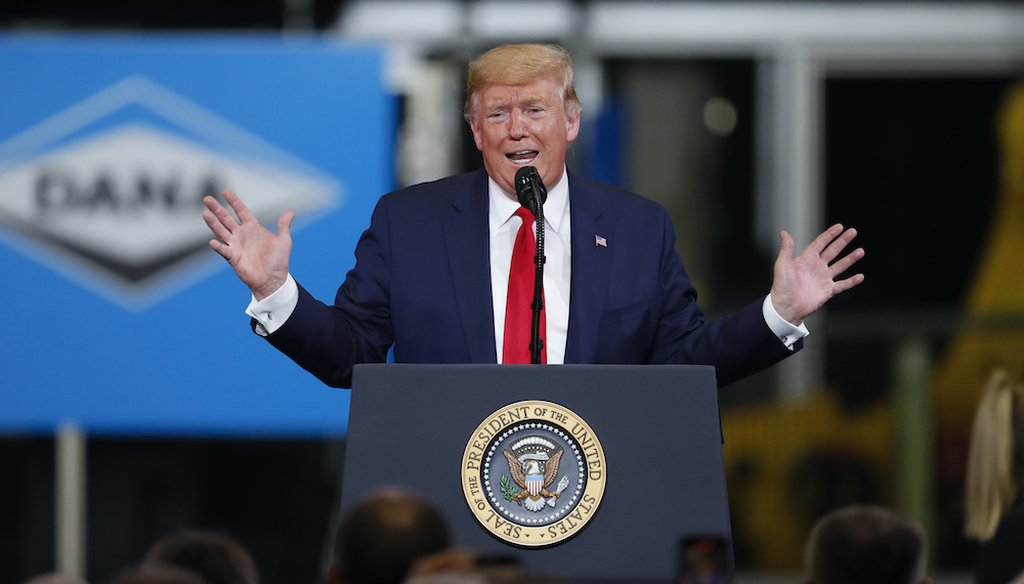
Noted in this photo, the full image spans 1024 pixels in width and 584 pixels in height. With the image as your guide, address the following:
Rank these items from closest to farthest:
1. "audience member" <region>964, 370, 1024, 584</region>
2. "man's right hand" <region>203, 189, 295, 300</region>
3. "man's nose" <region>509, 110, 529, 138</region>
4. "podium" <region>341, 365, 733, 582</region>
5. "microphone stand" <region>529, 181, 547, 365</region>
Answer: "podium" <region>341, 365, 733, 582</region>, "microphone stand" <region>529, 181, 547, 365</region>, "man's right hand" <region>203, 189, 295, 300</region>, "man's nose" <region>509, 110, 529, 138</region>, "audience member" <region>964, 370, 1024, 584</region>

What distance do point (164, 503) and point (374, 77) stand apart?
2.10 meters

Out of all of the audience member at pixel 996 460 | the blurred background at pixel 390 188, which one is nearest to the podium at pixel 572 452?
the audience member at pixel 996 460

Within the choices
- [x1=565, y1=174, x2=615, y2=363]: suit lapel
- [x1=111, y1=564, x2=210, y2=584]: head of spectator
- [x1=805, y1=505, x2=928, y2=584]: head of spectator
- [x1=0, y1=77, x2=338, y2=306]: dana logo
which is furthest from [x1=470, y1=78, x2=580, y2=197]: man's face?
[x1=0, y1=77, x2=338, y2=306]: dana logo

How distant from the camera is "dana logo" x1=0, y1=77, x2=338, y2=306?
6.71 metres

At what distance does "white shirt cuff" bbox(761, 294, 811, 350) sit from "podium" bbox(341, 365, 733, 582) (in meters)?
0.46

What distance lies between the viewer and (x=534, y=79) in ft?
12.4

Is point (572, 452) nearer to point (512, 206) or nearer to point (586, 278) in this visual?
point (586, 278)

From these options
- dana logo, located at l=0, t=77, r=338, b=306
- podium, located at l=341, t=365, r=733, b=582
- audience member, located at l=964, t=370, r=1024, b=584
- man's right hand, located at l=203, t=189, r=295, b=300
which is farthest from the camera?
dana logo, located at l=0, t=77, r=338, b=306

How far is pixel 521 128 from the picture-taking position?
3.76m

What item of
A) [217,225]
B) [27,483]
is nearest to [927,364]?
[27,483]

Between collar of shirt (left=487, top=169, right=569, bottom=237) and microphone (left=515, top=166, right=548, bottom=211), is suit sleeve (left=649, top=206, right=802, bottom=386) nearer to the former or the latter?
collar of shirt (left=487, top=169, right=569, bottom=237)

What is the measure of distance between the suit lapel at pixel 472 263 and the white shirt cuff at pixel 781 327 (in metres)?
0.55

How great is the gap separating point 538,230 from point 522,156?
549mm

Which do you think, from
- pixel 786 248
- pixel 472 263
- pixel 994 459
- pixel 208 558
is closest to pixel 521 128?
pixel 472 263
